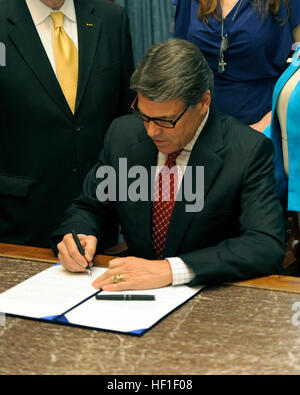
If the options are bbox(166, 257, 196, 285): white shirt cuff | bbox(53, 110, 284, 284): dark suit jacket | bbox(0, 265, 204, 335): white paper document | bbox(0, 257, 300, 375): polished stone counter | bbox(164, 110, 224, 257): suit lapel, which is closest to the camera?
bbox(0, 257, 300, 375): polished stone counter

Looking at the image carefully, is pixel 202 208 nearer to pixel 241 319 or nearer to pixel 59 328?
pixel 241 319

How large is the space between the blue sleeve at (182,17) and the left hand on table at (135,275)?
57.7 inches

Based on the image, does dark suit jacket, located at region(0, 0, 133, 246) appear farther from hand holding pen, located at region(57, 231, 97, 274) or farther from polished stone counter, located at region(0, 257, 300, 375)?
polished stone counter, located at region(0, 257, 300, 375)

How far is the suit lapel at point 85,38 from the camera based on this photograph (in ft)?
9.41

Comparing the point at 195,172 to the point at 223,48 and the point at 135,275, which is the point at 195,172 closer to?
the point at 135,275

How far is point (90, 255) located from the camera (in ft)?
6.95

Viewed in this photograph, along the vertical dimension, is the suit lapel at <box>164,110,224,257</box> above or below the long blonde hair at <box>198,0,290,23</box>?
below

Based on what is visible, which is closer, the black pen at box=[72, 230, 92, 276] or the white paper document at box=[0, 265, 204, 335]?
the white paper document at box=[0, 265, 204, 335]

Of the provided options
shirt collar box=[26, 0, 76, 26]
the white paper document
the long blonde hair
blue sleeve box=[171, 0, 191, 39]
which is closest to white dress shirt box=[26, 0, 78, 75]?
shirt collar box=[26, 0, 76, 26]

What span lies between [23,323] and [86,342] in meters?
0.23

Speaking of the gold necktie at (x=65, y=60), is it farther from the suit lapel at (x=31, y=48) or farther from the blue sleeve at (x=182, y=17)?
the blue sleeve at (x=182, y=17)

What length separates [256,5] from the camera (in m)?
2.81

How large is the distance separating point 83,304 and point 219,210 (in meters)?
0.72

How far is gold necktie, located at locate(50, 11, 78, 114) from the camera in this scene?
283cm
